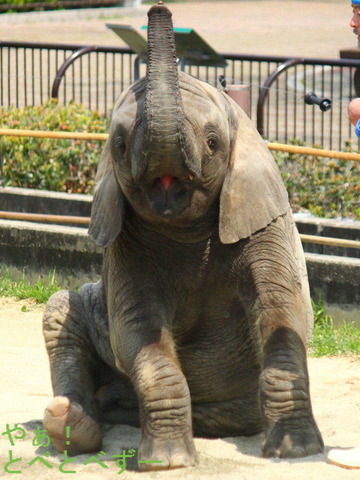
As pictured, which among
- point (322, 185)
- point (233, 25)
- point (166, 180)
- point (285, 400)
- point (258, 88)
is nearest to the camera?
point (166, 180)

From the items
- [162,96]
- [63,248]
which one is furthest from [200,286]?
[63,248]

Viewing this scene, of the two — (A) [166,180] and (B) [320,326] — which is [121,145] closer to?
(A) [166,180]

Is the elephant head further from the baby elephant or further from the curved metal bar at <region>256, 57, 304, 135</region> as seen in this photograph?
the curved metal bar at <region>256, 57, 304, 135</region>

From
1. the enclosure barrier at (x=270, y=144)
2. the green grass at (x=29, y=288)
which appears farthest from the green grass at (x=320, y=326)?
the enclosure barrier at (x=270, y=144)

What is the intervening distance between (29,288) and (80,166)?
73.7 inches

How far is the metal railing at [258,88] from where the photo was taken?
35.5 ft

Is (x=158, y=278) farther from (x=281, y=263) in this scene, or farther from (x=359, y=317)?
(x=359, y=317)

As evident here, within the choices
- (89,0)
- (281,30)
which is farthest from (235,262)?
(89,0)

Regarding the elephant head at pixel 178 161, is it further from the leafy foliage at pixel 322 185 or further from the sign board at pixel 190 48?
the sign board at pixel 190 48

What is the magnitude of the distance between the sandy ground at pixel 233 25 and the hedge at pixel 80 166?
12.8 meters

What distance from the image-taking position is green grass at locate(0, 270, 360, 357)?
709 centimetres

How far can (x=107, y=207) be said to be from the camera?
4.79 metres

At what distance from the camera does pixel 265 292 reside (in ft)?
15.5

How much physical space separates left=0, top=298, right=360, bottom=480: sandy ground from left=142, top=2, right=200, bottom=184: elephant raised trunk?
140cm
